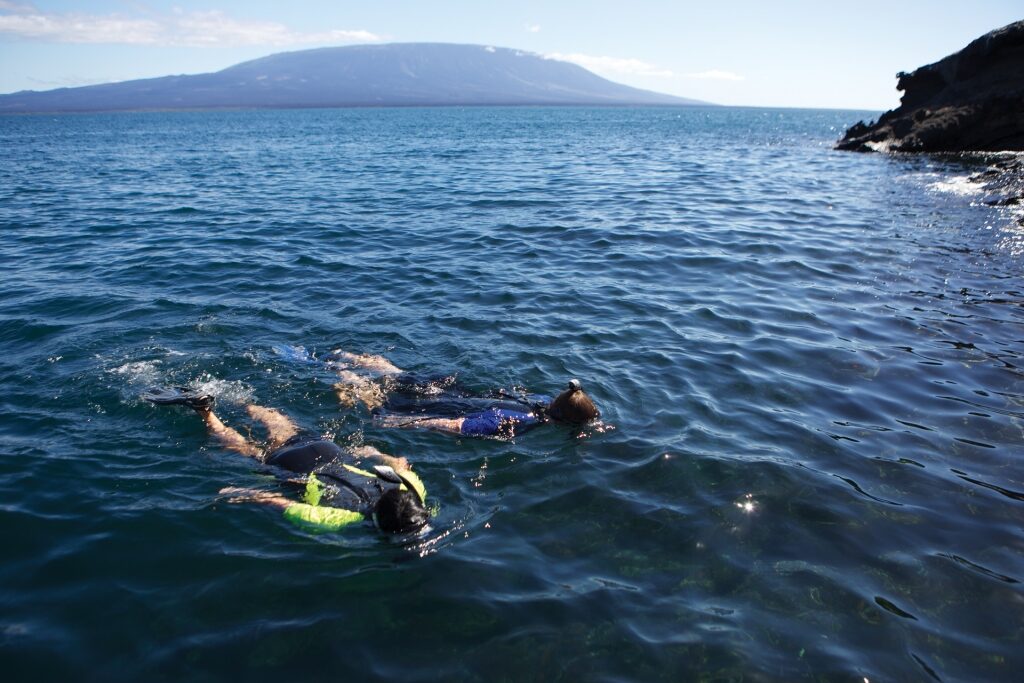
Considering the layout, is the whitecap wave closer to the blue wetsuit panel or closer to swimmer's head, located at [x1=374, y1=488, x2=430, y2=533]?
the blue wetsuit panel

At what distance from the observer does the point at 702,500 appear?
21.5ft

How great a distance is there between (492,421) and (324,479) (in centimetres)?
220

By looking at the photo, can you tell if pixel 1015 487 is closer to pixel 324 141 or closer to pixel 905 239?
pixel 905 239

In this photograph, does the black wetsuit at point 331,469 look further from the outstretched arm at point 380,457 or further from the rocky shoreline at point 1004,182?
the rocky shoreline at point 1004,182

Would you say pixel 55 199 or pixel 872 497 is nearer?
pixel 872 497

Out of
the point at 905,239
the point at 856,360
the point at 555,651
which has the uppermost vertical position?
→ the point at 905,239

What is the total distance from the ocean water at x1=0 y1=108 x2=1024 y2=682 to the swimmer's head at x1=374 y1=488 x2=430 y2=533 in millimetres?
188

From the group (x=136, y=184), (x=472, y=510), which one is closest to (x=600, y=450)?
(x=472, y=510)

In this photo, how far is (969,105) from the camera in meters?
33.3

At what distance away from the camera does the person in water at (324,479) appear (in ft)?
19.4

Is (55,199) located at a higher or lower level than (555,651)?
higher

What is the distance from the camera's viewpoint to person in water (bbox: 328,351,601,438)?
25.3ft

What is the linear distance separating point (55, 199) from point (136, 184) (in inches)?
162

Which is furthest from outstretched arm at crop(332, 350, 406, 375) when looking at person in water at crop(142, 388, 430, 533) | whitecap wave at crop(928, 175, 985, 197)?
whitecap wave at crop(928, 175, 985, 197)
